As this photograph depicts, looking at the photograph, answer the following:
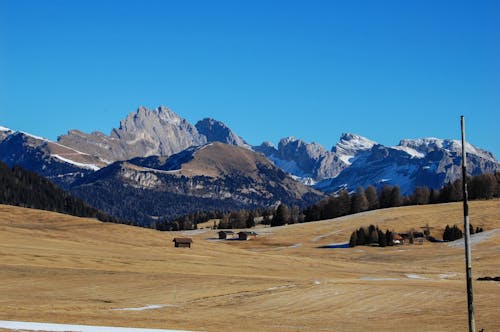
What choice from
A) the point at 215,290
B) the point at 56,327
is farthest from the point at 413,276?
the point at 56,327

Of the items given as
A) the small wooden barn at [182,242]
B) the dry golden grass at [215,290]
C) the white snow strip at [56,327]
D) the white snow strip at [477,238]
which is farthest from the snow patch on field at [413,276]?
the white snow strip at [56,327]

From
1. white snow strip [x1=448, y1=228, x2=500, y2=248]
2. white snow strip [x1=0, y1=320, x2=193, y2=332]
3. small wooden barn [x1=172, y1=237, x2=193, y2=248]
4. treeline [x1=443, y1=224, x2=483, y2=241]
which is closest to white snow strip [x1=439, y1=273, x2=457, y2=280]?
small wooden barn [x1=172, y1=237, x2=193, y2=248]

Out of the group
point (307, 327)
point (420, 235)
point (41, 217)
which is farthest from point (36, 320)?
point (420, 235)

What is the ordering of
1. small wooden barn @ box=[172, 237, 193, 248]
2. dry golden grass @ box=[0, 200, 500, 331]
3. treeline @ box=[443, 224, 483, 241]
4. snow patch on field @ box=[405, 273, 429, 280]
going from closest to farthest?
dry golden grass @ box=[0, 200, 500, 331]
snow patch on field @ box=[405, 273, 429, 280]
small wooden barn @ box=[172, 237, 193, 248]
treeline @ box=[443, 224, 483, 241]

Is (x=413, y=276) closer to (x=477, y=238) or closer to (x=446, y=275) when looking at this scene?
(x=446, y=275)

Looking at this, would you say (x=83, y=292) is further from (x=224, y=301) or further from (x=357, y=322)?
(x=357, y=322)

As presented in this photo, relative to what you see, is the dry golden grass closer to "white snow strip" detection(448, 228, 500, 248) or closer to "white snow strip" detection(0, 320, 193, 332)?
"white snow strip" detection(0, 320, 193, 332)

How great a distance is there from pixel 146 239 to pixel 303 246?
5306 cm

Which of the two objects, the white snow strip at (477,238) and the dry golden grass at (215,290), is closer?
the dry golden grass at (215,290)

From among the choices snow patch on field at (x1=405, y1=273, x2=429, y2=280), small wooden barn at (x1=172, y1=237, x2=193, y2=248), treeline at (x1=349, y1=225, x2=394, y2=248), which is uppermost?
treeline at (x1=349, y1=225, x2=394, y2=248)

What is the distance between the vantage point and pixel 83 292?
196 ft

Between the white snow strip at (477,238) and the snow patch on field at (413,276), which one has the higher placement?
the white snow strip at (477,238)

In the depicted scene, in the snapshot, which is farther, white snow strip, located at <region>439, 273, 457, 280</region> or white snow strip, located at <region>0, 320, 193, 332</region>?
white snow strip, located at <region>439, 273, 457, 280</region>

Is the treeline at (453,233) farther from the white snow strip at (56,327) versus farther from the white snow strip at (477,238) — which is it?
the white snow strip at (56,327)
